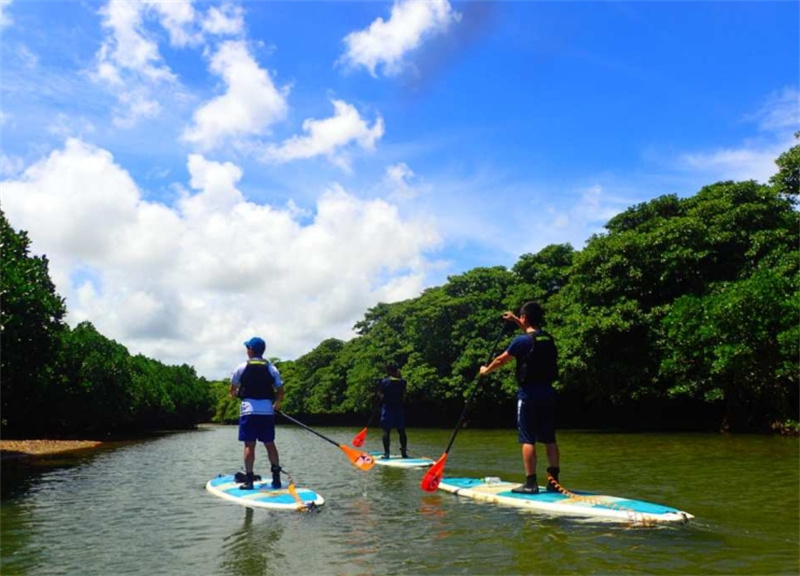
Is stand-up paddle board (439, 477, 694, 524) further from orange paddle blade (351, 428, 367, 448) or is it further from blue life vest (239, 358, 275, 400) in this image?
orange paddle blade (351, 428, 367, 448)

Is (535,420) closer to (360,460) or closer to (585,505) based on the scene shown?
(585,505)

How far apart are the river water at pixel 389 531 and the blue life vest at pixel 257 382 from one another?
5.78ft

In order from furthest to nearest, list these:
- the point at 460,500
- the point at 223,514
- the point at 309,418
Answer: the point at 309,418 < the point at 460,500 < the point at 223,514

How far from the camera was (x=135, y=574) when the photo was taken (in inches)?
243

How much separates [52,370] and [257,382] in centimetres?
3241

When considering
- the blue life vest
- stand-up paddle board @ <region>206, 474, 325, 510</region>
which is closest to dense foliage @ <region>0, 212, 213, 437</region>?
stand-up paddle board @ <region>206, 474, 325, 510</region>

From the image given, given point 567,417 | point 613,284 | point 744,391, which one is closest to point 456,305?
point 567,417

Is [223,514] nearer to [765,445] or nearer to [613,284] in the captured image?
Result: [765,445]

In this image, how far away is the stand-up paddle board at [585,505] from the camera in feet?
25.9

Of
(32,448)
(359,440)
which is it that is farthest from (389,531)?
(32,448)

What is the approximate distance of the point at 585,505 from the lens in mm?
8477

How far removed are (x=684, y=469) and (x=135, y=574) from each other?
12.4m

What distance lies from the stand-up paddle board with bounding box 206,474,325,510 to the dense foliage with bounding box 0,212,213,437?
14.9 metres

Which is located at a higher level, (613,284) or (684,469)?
(613,284)
